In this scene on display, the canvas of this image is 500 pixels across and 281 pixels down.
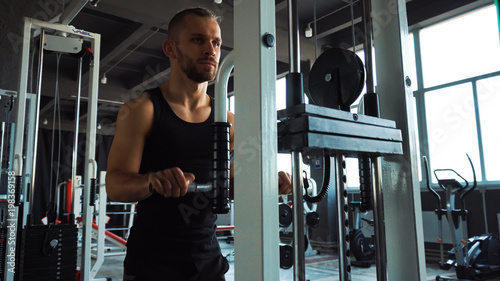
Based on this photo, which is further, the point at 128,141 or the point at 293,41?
the point at 128,141

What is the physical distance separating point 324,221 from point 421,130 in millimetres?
2269

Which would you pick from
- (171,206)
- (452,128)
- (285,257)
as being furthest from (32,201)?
(452,128)

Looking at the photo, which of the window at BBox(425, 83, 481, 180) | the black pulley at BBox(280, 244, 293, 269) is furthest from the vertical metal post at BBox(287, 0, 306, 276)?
the window at BBox(425, 83, 481, 180)

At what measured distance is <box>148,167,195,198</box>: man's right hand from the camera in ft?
2.29

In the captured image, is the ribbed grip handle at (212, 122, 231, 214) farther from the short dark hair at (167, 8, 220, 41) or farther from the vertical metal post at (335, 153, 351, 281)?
the short dark hair at (167, 8, 220, 41)

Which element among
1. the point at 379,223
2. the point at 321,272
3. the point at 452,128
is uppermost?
the point at 452,128

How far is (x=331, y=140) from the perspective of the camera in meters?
0.72

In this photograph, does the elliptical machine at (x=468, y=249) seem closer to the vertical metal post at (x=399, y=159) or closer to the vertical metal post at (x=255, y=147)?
the vertical metal post at (x=399, y=159)

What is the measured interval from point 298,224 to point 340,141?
172mm

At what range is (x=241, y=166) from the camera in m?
0.71

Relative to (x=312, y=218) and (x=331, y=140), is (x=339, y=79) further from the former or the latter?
(x=312, y=218)

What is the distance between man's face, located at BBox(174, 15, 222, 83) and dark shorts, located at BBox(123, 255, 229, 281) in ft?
1.78

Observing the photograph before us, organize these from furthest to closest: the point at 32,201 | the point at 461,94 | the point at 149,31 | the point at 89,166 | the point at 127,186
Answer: the point at 149,31 < the point at 461,94 < the point at 89,166 < the point at 32,201 < the point at 127,186

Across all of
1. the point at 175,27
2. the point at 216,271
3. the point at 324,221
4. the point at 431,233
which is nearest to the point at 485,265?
the point at 431,233
